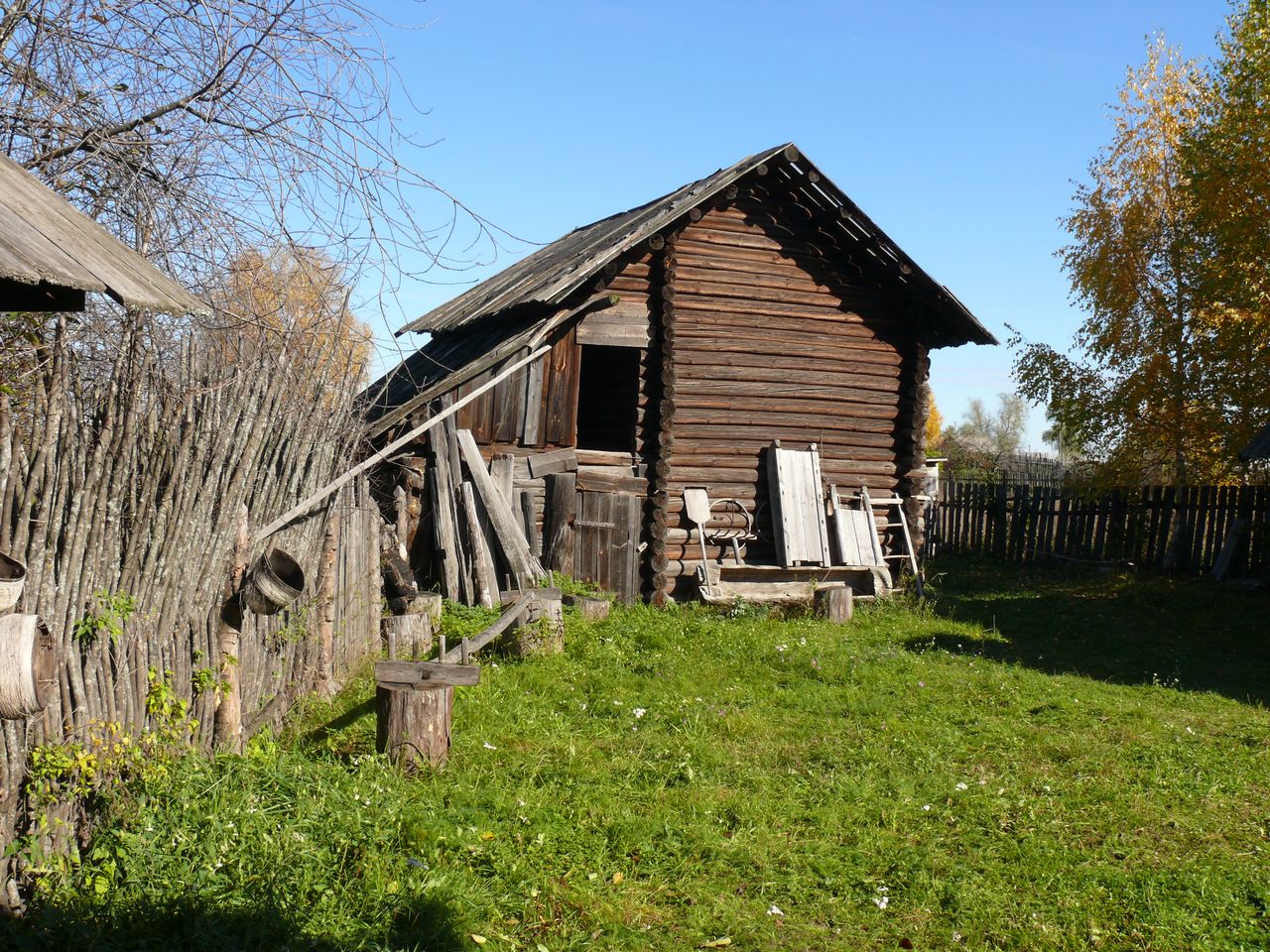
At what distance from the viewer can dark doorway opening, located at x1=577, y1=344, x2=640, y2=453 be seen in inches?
570

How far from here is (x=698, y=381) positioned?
13.6 m

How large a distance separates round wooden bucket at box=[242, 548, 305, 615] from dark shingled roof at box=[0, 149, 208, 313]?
145 cm

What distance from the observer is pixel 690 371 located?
13.5 metres

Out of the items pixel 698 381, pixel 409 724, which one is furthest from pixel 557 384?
pixel 409 724

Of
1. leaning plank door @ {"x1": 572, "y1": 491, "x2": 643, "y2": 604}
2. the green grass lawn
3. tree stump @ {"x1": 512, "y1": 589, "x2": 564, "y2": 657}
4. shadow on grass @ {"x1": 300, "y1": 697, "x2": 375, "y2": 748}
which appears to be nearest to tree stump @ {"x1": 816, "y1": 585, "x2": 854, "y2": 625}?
leaning plank door @ {"x1": 572, "y1": 491, "x2": 643, "y2": 604}

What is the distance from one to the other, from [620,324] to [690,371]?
1.16 meters

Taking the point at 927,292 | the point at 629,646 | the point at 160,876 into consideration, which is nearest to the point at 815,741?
the point at 629,646

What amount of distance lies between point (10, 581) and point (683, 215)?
10.5 m

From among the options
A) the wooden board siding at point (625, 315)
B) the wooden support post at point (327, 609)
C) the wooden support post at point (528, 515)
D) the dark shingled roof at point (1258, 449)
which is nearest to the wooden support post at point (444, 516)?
the wooden support post at point (528, 515)

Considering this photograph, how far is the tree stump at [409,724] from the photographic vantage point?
6156 millimetres

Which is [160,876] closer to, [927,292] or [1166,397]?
[927,292]

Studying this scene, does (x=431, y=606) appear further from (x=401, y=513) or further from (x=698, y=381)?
(x=698, y=381)

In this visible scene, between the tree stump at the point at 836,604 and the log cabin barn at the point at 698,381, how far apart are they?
101cm

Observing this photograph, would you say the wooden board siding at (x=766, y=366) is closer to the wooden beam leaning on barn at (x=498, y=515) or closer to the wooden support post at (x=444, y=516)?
the wooden beam leaning on barn at (x=498, y=515)
